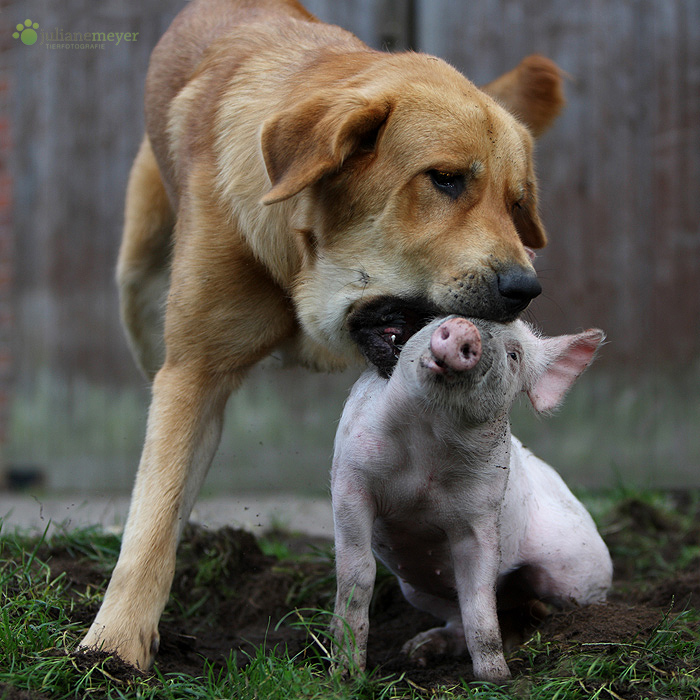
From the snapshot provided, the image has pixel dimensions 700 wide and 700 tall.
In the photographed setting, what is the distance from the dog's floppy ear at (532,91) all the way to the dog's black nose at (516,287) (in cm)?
187

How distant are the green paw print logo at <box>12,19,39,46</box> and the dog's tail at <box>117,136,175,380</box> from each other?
276cm

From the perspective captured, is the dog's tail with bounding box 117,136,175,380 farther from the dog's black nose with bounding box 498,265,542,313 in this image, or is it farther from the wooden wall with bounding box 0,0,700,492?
the wooden wall with bounding box 0,0,700,492

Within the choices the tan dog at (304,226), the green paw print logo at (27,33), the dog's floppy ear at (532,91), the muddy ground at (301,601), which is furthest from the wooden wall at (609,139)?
the tan dog at (304,226)

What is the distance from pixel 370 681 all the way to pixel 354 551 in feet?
1.16

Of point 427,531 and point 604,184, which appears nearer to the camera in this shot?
point 427,531

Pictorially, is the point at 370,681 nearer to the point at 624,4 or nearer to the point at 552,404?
the point at 552,404

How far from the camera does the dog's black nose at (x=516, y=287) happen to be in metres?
2.52

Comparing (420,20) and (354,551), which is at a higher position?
(420,20)

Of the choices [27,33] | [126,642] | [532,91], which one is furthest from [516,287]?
[27,33]

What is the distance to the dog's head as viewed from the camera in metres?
2.61

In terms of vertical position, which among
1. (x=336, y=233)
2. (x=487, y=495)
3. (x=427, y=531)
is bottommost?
(x=427, y=531)

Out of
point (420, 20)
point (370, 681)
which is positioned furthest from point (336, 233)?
point (420, 20)

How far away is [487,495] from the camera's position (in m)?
2.49

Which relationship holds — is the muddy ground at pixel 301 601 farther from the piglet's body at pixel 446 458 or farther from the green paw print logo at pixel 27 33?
the green paw print logo at pixel 27 33
